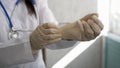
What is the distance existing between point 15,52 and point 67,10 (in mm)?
1118

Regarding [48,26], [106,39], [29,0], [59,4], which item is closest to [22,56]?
[48,26]

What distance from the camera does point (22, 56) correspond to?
25.8 inches

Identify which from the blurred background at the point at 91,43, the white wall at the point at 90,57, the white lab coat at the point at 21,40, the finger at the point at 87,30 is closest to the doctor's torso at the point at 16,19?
the white lab coat at the point at 21,40

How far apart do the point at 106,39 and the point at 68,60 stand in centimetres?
38

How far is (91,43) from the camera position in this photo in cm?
179

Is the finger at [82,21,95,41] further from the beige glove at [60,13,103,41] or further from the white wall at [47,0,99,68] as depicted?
the white wall at [47,0,99,68]

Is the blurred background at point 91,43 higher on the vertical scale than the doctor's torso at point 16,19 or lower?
lower

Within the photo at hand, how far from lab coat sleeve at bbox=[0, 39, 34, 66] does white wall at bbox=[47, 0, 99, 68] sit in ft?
3.47

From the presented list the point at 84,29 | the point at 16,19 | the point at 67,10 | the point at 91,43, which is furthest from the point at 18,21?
the point at 91,43

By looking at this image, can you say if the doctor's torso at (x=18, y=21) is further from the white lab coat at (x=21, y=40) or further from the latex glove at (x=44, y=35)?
the latex glove at (x=44, y=35)

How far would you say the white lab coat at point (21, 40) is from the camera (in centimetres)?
65

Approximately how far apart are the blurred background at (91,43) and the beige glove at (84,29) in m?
1.01

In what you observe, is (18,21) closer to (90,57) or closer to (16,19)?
(16,19)

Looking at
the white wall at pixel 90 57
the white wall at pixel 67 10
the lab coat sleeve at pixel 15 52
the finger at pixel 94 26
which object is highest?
the finger at pixel 94 26
